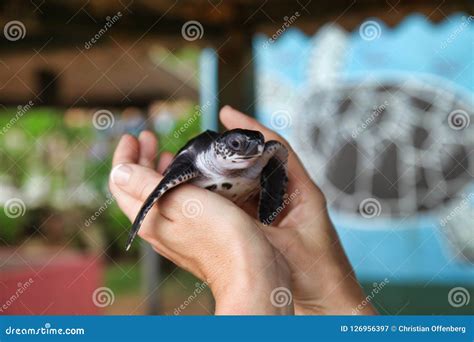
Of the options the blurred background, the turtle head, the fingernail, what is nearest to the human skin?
the fingernail

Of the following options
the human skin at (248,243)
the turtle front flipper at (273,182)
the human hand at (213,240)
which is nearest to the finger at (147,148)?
the human skin at (248,243)

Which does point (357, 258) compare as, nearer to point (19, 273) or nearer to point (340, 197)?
point (340, 197)

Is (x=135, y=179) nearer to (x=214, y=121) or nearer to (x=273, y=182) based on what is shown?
(x=273, y=182)

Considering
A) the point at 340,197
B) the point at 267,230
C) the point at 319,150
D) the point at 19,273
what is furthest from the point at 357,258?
the point at 267,230

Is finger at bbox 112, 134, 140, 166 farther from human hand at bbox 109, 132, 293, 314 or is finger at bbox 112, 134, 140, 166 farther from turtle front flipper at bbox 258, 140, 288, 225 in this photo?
turtle front flipper at bbox 258, 140, 288, 225

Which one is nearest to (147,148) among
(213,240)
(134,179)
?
(134,179)

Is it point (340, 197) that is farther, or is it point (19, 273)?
point (340, 197)

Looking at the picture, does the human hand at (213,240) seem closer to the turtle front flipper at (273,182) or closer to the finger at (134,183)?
the finger at (134,183)
